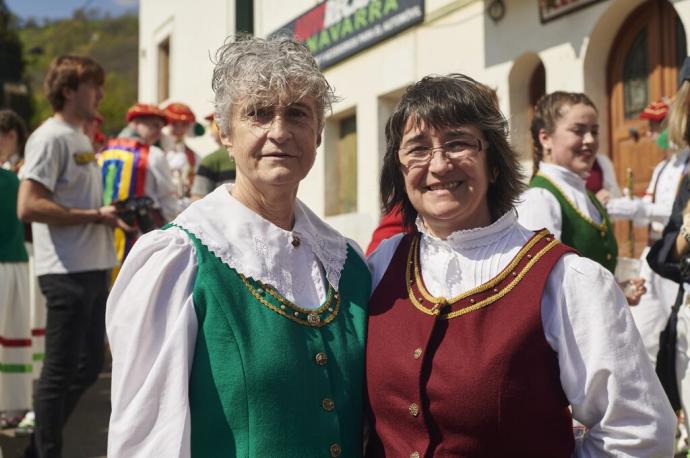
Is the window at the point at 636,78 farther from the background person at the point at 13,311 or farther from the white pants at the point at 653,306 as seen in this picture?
the background person at the point at 13,311

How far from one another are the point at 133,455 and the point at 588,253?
2152mm

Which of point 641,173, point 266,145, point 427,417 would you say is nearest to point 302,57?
point 266,145

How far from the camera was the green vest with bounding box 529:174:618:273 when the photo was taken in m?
Result: 3.35

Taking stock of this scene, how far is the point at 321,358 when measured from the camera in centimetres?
195

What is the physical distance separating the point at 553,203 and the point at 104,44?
6297 centimetres

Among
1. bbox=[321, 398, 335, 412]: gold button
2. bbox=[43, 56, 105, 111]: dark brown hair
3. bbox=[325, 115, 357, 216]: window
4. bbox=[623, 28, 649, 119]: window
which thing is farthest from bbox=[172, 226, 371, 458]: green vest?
bbox=[325, 115, 357, 216]: window

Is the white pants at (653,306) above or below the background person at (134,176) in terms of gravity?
below

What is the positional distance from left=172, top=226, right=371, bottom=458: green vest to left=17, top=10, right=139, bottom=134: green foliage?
50.6 metres

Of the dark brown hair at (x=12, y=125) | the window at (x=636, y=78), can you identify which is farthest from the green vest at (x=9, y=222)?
the window at (x=636, y=78)

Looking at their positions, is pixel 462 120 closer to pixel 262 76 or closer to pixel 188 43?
pixel 262 76

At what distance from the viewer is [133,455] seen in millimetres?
1757

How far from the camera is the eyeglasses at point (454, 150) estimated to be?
81.2 inches

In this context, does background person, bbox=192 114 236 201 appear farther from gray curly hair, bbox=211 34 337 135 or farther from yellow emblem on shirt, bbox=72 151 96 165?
gray curly hair, bbox=211 34 337 135

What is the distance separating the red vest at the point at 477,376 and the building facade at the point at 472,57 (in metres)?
2.64
